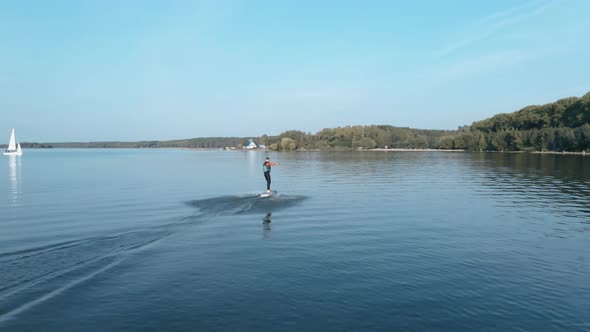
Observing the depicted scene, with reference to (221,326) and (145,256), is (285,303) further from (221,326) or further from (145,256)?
(145,256)

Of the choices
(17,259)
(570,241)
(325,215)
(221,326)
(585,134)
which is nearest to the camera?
(221,326)

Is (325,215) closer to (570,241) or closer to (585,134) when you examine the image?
(570,241)

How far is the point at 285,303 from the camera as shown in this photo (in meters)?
11.9

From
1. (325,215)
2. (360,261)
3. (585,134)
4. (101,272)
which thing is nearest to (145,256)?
(101,272)

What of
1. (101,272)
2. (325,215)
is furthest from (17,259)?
(325,215)

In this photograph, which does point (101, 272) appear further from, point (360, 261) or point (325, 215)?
point (325, 215)

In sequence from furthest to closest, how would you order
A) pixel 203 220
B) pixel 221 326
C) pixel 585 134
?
pixel 585 134 → pixel 203 220 → pixel 221 326

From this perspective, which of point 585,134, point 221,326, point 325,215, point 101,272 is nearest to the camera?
point 221,326

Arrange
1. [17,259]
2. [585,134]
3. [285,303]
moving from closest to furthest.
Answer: [285,303]
[17,259]
[585,134]

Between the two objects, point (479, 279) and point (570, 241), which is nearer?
point (479, 279)

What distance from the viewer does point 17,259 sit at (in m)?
15.7

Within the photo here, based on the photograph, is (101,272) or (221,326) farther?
(101,272)

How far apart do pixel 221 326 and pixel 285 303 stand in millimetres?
2159

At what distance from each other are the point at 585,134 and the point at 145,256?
160m
